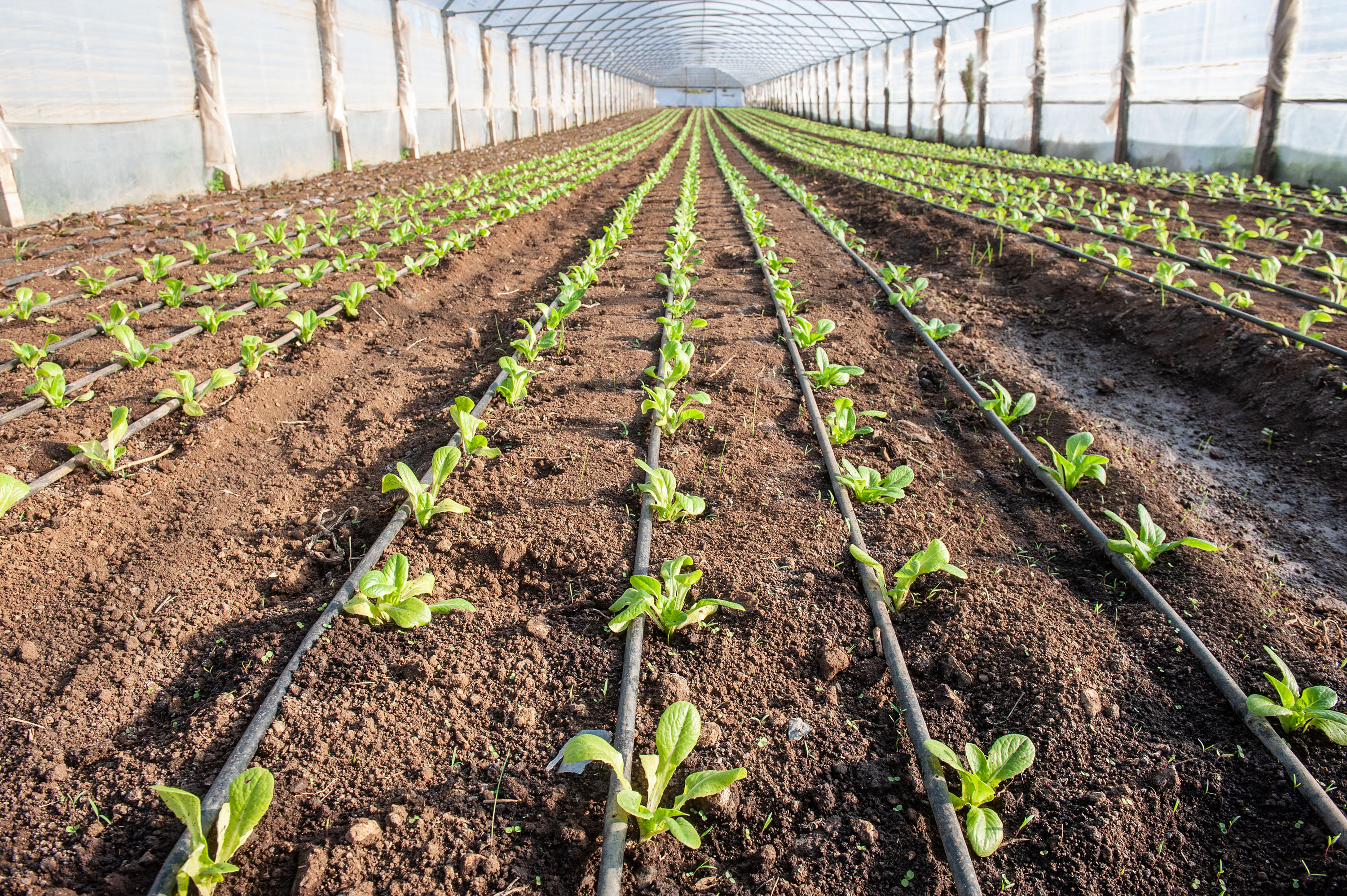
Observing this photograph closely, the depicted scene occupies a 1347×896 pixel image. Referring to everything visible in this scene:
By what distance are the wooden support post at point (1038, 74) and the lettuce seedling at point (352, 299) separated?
60.1 ft

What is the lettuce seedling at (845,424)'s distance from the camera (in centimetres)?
368

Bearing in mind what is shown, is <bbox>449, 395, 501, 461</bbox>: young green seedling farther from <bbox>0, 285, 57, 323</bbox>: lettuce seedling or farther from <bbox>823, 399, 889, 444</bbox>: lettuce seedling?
<bbox>0, 285, 57, 323</bbox>: lettuce seedling

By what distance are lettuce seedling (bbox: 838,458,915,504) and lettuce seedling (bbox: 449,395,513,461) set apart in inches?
62.9

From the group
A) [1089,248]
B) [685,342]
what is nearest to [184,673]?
[685,342]

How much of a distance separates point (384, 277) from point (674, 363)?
3.10 metres

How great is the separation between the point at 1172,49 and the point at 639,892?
58.8 feet

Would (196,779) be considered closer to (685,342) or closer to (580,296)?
(685,342)

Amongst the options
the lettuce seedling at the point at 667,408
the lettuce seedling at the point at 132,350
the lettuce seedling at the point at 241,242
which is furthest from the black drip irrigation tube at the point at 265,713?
the lettuce seedling at the point at 241,242

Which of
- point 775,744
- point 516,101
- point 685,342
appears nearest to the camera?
point 775,744

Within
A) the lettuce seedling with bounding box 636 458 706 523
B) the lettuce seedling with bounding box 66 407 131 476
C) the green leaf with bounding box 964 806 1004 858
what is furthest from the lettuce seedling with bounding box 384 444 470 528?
the green leaf with bounding box 964 806 1004 858

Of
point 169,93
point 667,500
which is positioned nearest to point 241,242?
point 169,93

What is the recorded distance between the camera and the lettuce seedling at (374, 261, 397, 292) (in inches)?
239

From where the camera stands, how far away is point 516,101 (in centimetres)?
2698

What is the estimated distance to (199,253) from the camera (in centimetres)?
643
